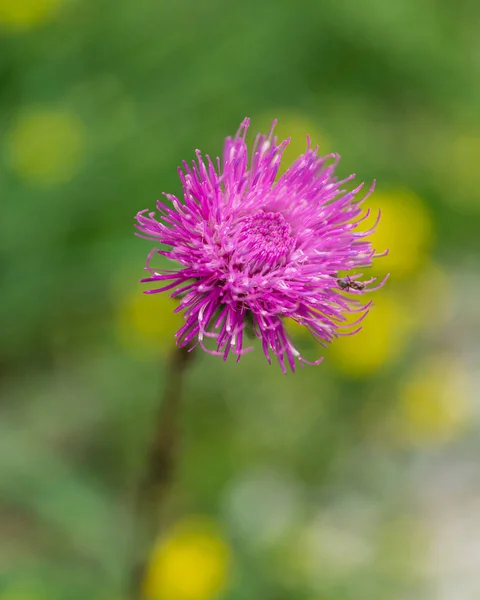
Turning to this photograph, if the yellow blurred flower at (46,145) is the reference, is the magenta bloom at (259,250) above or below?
below

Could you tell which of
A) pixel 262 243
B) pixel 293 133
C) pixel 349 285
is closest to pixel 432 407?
pixel 293 133

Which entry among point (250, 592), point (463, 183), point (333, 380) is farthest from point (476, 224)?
point (250, 592)

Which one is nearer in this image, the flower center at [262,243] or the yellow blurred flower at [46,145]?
the flower center at [262,243]

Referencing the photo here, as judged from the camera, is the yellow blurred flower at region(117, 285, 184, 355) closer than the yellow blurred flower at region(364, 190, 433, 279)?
Yes

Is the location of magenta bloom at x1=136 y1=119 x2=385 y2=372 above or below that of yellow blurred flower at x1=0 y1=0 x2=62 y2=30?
below

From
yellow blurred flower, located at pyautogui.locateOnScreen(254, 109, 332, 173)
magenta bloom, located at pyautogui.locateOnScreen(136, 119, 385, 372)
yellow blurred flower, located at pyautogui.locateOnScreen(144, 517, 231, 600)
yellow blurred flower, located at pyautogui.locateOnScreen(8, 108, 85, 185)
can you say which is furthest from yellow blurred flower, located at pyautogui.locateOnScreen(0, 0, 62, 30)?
yellow blurred flower, located at pyautogui.locateOnScreen(144, 517, 231, 600)

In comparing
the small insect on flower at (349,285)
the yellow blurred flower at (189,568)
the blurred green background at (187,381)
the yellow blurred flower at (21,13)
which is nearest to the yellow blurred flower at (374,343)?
the blurred green background at (187,381)

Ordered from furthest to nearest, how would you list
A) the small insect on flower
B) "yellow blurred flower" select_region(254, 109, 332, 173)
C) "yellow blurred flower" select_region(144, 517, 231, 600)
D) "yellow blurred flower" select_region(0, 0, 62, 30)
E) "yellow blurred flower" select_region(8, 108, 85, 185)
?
"yellow blurred flower" select_region(254, 109, 332, 173)
"yellow blurred flower" select_region(0, 0, 62, 30)
"yellow blurred flower" select_region(8, 108, 85, 185)
"yellow blurred flower" select_region(144, 517, 231, 600)
the small insect on flower

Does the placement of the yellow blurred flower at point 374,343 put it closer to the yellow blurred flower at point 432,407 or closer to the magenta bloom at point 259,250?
the yellow blurred flower at point 432,407

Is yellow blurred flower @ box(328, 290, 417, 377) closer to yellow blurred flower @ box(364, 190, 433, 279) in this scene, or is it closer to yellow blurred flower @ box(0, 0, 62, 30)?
yellow blurred flower @ box(364, 190, 433, 279)
